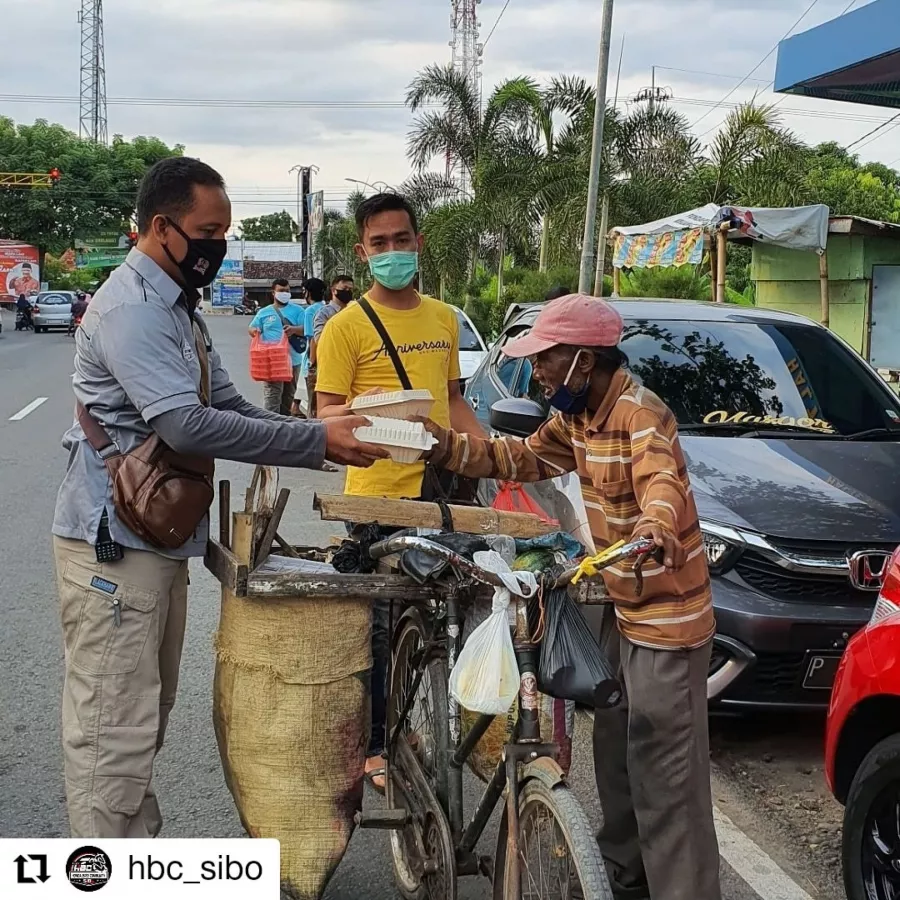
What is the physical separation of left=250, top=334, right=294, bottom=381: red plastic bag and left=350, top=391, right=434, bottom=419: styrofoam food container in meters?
9.26

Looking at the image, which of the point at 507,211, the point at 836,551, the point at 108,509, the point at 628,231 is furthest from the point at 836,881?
the point at 507,211

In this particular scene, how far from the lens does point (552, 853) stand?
2.29 meters

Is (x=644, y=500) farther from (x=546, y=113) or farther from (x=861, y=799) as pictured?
(x=546, y=113)

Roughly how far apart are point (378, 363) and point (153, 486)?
122 cm

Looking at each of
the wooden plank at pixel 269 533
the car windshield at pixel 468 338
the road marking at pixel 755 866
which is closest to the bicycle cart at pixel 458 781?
the wooden plank at pixel 269 533

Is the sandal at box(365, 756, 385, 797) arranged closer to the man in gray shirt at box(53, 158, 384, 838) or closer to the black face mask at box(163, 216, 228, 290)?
the man in gray shirt at box(53, 158, 384, 838)

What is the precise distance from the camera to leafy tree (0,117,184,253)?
5072cm

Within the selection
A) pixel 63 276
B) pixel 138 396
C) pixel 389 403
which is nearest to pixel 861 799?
pixel 389 403

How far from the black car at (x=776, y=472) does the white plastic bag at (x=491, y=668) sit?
5.72 feet

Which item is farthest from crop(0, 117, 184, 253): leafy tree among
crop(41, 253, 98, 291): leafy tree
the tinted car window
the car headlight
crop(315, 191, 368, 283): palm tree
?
the car headlight

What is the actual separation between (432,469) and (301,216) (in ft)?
192

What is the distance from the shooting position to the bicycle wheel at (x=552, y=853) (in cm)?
210

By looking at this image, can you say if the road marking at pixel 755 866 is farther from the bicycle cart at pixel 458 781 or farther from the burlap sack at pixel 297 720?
the burlap sack at pixel 297 720

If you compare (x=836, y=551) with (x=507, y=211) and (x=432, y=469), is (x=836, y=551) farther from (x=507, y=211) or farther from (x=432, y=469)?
(x=507, y=211)
